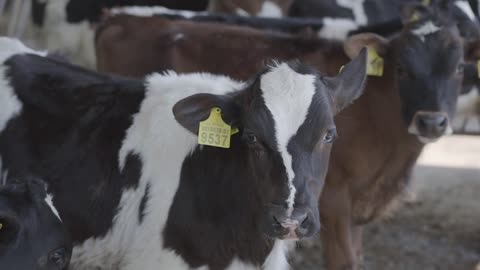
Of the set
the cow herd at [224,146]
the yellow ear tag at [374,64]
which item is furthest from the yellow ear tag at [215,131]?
the yellow ear tag at [374,64]

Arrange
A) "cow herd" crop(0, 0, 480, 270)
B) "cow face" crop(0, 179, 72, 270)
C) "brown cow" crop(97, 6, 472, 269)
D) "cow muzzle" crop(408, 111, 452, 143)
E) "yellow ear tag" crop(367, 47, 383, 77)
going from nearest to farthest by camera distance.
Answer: "cow face" crop(0, 179, 72, 270) → "cow herd" crop(0, 0, 480, 270) → "cow muzzle" crop(408, 111, 452, 143) → "brown cow" crop(97, 6, 472, 269) → "yellow ear tag" crop(367, 47, 383, 77)

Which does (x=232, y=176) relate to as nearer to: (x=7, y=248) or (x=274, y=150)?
(x=274, y=150)

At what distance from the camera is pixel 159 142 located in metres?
4.37

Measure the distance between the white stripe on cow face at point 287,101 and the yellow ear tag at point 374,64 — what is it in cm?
164

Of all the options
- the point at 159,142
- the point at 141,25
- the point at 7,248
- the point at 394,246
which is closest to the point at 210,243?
the point at 159,142

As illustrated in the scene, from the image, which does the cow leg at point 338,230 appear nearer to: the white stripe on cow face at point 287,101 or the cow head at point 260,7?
the white stripe on cow face at point 287,101

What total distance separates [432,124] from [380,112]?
0.51 metres

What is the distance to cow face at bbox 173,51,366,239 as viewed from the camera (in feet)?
12.3

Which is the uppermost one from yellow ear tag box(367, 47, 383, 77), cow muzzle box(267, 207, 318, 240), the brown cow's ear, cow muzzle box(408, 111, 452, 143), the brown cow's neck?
cow muzzle box(267, 207, 318, 240)

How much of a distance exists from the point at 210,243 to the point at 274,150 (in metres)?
0.60

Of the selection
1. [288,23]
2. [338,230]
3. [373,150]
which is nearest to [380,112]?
[373,150]

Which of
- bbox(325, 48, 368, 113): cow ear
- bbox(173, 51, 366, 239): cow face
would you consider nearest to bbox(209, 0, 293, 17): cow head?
bbox(325, 48, 368, 113): cow ear

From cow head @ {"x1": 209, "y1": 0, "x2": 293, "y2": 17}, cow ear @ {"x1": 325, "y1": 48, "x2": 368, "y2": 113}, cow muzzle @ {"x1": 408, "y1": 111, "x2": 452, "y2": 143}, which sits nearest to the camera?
cow ear @ {"x1": 325, "y1": 48, "x2": 368, "y2": 113}

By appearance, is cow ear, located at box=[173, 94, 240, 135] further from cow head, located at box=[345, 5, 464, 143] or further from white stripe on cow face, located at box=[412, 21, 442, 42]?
white stripe on cow face, located at box=[412, 21, 442, 42]
